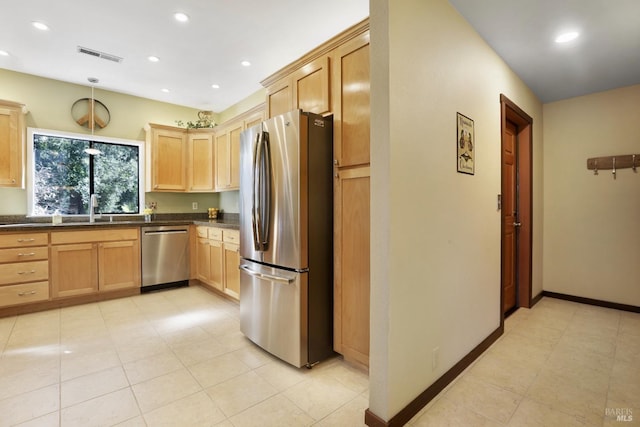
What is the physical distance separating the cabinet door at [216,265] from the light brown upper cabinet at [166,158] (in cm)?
134

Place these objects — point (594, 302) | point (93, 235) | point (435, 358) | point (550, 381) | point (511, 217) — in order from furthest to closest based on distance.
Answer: point (93, 235)
point (594, 302)
point (511, 217)
point (550, 381)
point (435, 358)

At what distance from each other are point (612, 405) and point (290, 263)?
7.18 feet

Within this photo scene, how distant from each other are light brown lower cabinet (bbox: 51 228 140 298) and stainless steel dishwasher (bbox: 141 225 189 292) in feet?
0.37

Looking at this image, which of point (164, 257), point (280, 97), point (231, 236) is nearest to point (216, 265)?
point (231, 236)

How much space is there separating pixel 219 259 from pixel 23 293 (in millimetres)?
2082

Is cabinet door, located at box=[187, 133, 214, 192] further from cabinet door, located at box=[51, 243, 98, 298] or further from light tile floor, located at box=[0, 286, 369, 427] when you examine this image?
light tile floor, located at box=[0, 286, 369, 427]

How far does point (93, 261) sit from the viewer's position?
3.70 meters

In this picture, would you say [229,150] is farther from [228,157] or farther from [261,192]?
[261,192]

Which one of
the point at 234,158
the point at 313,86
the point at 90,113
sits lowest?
the point at 234,158

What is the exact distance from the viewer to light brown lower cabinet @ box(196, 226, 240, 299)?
3568 mm

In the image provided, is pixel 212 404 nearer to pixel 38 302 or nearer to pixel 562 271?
pixel 38 302

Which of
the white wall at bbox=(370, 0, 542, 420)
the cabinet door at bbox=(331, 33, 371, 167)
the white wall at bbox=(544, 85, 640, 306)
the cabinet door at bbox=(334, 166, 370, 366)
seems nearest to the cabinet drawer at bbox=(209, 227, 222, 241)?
the cabinet door at bbox=(334, 166, 370, 366)

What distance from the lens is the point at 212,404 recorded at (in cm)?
179

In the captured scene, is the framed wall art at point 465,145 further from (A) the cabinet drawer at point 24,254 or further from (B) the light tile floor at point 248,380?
(A) the cabinet drawer at point 24,254
